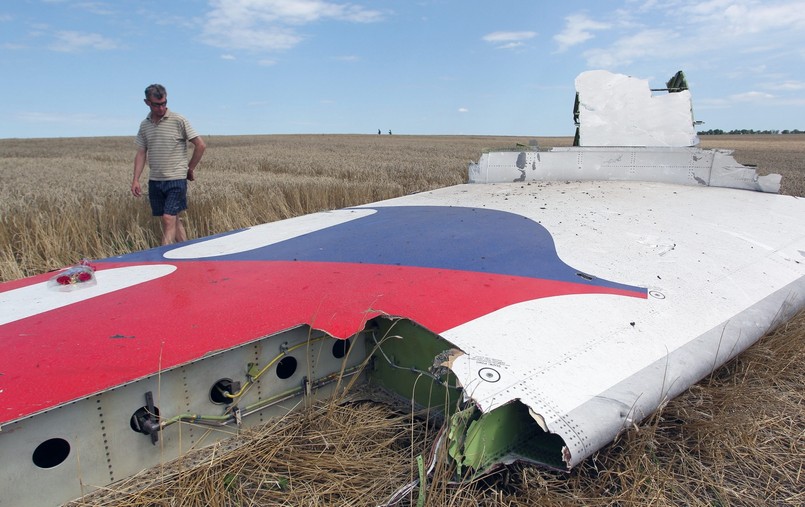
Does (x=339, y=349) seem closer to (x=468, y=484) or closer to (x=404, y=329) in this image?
(x=404, y=329)

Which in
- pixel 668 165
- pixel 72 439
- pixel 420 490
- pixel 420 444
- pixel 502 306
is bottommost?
pixel 420 444

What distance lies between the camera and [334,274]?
316cm

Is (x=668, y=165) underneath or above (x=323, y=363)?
above

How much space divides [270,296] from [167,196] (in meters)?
3.66

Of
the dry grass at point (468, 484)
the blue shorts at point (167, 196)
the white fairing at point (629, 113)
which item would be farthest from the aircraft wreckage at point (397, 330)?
the white fairing at point (629, 113)

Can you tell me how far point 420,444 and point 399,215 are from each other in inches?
109

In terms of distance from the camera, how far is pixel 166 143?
18.3 ft

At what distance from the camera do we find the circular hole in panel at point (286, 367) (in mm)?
2525

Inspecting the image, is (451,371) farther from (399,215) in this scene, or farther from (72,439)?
(399,215)

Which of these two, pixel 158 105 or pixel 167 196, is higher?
pixel 158 105

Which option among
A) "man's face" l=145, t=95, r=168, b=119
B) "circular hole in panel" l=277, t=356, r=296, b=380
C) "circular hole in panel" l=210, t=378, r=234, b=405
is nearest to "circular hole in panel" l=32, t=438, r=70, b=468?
"circular hole in panel" l=210, t=378, r=234, b=405

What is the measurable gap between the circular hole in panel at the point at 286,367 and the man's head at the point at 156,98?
4.02 metres

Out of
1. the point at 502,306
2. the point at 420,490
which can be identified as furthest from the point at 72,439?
the point at 502,306

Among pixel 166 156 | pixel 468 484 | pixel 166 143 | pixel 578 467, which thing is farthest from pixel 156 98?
pixel 578 467
